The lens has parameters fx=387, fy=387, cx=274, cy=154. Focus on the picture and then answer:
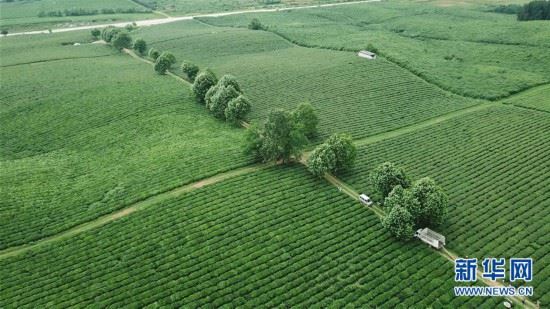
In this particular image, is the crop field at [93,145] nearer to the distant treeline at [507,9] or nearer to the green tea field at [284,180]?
the green tea field at [284,180]

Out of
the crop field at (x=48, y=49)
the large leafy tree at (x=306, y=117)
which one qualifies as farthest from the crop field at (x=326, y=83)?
the crop field at (x=48, y=49)

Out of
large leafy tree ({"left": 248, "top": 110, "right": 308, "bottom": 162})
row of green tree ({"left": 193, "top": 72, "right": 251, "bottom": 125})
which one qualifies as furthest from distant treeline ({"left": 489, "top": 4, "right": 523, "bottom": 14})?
large leafy tree ({"left": 248, "top": 110, "right": 308, "bottom": 162})

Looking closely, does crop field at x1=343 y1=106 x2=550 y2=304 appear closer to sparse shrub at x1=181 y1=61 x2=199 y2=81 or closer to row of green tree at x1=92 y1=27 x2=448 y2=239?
row of green tree at x1=92 y1=27 x2=448 y2=239

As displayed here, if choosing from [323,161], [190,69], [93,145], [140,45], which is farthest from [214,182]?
[140,45]

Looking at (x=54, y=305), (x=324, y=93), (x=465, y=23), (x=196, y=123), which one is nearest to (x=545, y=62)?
(x=465, y=23)

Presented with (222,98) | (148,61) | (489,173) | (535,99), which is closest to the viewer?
(489,173)

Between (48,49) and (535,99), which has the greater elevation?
(535,99)

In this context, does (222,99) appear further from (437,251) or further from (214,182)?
(437,251)
